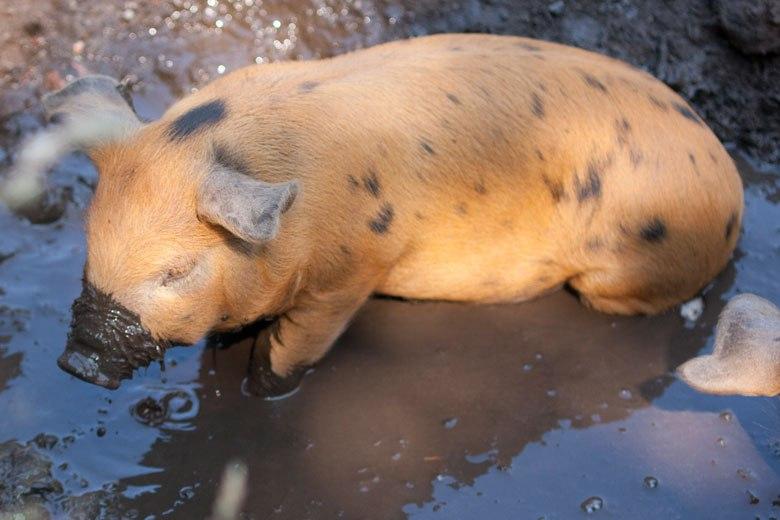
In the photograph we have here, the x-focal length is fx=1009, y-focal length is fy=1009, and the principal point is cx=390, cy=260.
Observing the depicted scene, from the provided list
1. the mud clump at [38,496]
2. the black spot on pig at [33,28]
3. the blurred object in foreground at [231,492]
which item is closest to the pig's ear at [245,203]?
the blurred object in foreground at [231,492]

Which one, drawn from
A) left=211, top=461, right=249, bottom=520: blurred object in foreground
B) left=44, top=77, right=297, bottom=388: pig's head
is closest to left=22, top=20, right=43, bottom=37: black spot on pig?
left=44, top=77, right=297, bottom=388: pig's head

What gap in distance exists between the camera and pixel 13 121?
572 centimetres

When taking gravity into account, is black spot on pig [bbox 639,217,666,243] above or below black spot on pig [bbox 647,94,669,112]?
below

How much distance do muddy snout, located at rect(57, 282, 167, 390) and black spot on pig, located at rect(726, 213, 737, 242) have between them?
266cm

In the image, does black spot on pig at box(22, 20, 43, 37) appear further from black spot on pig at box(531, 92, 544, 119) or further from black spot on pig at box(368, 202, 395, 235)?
black spot on pig at box(531, 92, 544, 119)

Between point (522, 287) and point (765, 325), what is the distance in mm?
1488

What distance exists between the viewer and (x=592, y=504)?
13.8 ft

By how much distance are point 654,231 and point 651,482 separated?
110cm

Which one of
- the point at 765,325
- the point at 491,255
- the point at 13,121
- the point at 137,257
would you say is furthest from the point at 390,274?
the point at 13,121

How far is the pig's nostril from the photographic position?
3676 mm

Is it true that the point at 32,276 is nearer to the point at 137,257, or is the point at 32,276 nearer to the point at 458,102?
the point at 137,257

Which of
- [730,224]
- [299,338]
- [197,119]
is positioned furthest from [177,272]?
[730,224]

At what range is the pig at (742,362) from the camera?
336 cm

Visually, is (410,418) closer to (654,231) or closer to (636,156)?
(654,231)
